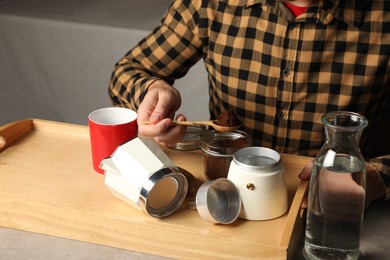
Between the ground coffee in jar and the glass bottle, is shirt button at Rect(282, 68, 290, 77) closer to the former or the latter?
the ground coffee in jar

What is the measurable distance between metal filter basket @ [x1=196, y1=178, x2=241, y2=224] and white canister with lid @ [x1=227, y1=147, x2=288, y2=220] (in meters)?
0.01

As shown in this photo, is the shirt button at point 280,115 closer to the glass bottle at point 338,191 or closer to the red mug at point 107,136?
the red mug at point 107,136

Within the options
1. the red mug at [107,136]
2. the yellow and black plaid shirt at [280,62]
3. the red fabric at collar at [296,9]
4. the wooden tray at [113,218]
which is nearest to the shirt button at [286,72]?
the yellow and black plaid shirt at [280,62]

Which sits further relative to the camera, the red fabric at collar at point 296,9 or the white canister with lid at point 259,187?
the red fabric at collar at point 296,9

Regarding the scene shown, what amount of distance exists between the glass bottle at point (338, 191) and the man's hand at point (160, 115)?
1.18 feet

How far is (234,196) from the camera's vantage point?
40.9 inches

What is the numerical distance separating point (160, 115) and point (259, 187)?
315mm

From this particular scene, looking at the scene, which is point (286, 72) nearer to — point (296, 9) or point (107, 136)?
point (296, 9)

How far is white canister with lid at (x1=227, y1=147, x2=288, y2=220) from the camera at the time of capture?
103 centimetres

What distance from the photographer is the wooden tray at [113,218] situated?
39.4 inches

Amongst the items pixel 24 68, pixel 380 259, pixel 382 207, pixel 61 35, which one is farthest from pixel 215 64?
pixel 24 68

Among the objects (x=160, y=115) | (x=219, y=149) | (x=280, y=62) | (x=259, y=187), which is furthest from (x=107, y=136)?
(x=280, y=62)

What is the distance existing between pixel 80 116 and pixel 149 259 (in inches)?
71.6

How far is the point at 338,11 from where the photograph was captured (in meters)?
1.34
